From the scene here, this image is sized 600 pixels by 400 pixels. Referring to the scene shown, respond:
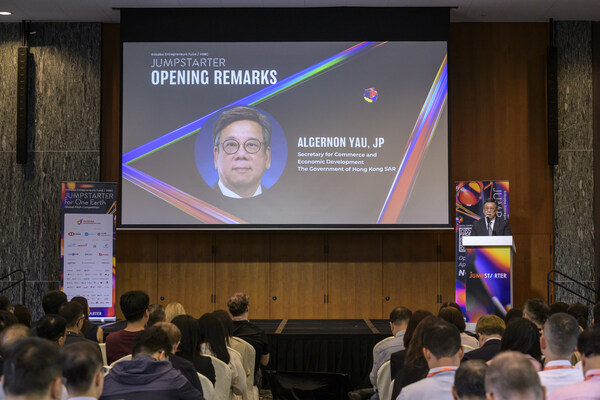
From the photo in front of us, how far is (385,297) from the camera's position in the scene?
368 inches

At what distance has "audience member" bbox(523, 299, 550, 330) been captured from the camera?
15.6 ft

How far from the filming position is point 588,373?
2848 mm

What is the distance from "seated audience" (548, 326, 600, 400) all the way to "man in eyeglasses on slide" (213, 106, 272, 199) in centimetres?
629

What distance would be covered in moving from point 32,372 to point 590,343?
2216 mm

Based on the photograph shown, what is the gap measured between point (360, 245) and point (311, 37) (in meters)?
2.85

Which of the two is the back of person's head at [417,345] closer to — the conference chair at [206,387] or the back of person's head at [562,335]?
the back of person's head at [562,335]

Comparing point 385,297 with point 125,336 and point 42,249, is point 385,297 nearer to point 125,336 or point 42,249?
point 42,249

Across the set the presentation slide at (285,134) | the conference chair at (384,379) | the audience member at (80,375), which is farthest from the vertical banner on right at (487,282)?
the audience member at (80,375)

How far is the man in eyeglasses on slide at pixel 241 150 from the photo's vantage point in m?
9.01

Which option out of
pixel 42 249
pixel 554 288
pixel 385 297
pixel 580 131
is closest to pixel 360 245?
pixel 385 297

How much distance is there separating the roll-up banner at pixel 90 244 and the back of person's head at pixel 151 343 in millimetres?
5412

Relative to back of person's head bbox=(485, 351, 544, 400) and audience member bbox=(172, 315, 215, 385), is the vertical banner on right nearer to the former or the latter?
audience member bbox=(172, 315, 215, 385)

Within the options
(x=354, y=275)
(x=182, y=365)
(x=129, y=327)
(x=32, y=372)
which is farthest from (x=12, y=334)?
(x=354, y=275)

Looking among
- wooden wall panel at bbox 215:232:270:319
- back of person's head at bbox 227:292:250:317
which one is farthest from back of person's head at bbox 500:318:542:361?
wooden wall panel at bbox 215:232:270:319
